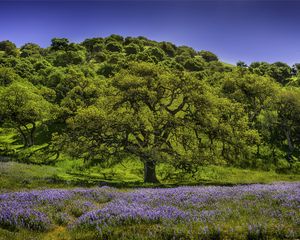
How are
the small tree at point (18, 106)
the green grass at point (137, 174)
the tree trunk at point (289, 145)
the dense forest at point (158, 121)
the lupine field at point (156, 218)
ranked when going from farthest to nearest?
the tree trunk at point (289, 145) < the small tree at point (18, 106) < the green grass at point (137, 174) < the dense forest at point (158, 121) < the lupine field at point (156, 218)

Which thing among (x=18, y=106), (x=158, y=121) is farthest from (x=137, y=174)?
(x=18, y=106)

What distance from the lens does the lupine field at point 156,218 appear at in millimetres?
8875

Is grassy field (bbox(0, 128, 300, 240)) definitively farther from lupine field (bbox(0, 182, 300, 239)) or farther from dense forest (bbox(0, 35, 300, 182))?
dense forest (bbox(0, 35, 300, 182))

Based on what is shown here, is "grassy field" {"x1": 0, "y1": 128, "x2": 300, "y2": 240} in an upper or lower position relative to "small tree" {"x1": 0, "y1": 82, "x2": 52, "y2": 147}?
lower

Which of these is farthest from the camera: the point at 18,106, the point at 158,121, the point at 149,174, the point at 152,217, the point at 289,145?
the point at 289,145

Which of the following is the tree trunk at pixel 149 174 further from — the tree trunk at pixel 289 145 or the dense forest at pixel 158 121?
the tree trunk at pixel 289 145

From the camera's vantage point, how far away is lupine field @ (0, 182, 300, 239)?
349 inches

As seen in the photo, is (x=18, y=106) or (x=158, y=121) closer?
(x=158, y=121)

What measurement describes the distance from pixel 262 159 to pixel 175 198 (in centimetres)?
3214

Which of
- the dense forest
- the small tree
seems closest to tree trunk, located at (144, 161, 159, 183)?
the dense forest

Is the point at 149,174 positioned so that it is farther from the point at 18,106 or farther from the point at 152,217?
the point at 18,106

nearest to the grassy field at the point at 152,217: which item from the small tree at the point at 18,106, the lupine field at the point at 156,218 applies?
the lupine field at the point at 156,218

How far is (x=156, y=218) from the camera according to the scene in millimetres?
10516

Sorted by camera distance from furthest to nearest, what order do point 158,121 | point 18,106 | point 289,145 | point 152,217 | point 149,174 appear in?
point 289,145 < point 18,106 < point 149,174 < point 158,121 < point 152,217
